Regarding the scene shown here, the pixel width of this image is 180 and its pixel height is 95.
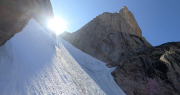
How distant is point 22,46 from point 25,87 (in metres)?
3.13

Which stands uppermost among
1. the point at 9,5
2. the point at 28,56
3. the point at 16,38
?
the point at 9,5

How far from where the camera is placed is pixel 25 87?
3.50m

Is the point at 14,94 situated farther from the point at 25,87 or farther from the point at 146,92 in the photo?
the point at 146,92

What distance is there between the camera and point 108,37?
25859 mm

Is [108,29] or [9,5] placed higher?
[108,29]

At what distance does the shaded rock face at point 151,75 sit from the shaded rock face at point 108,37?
396 inches

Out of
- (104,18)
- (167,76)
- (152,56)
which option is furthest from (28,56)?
(104,18)

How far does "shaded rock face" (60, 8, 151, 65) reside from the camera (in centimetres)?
2328

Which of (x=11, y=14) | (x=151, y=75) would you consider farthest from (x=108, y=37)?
(x=11, y=14)

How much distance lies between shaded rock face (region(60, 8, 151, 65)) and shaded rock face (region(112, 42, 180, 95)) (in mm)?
10061

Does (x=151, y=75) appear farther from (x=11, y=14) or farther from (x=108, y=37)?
(x=108, y=37)

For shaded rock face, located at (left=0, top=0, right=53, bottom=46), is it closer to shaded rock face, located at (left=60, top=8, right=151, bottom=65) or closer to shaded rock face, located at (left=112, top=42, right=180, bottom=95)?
shaded rock face, located at (left=112, top=42, right=180, bottom=95)

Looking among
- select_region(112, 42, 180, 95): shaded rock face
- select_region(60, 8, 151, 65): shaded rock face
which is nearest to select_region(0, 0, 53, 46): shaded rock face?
select_region(112, 42, 180, 95): shaded rock face

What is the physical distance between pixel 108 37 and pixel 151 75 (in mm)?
17168
